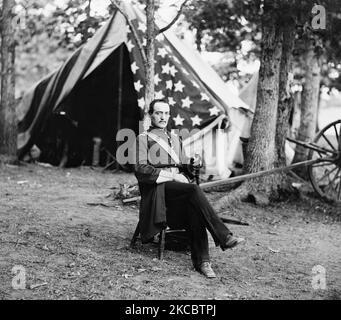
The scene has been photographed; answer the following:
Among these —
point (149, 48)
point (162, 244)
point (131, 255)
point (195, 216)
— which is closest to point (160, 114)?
point (195, 216)

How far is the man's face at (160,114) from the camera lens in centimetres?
514

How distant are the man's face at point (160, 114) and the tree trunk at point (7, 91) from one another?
6.84m

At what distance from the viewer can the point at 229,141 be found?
10.7 meters

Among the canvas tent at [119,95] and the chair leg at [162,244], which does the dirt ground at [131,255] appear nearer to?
the chair leg at [162,244]

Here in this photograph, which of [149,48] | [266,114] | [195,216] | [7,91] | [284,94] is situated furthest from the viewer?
[7,91]

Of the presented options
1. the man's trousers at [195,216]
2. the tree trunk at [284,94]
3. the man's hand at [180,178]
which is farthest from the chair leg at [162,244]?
the tree trunk at [284,94]

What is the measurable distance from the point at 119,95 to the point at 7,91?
2438 millimetres

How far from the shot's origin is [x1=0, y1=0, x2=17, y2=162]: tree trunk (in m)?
11.3

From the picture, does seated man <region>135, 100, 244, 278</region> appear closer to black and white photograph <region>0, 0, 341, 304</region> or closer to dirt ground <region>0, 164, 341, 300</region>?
black and white photograph <region>0, 0, 341, 304</region>

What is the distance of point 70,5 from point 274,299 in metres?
8.54

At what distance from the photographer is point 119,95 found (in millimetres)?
11141

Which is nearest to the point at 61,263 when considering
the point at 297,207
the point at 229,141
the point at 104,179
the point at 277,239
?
the point at 277,239

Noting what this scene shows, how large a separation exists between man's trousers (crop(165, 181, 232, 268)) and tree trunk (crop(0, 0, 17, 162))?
7.14m

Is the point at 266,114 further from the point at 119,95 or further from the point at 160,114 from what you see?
the point at 119,95
